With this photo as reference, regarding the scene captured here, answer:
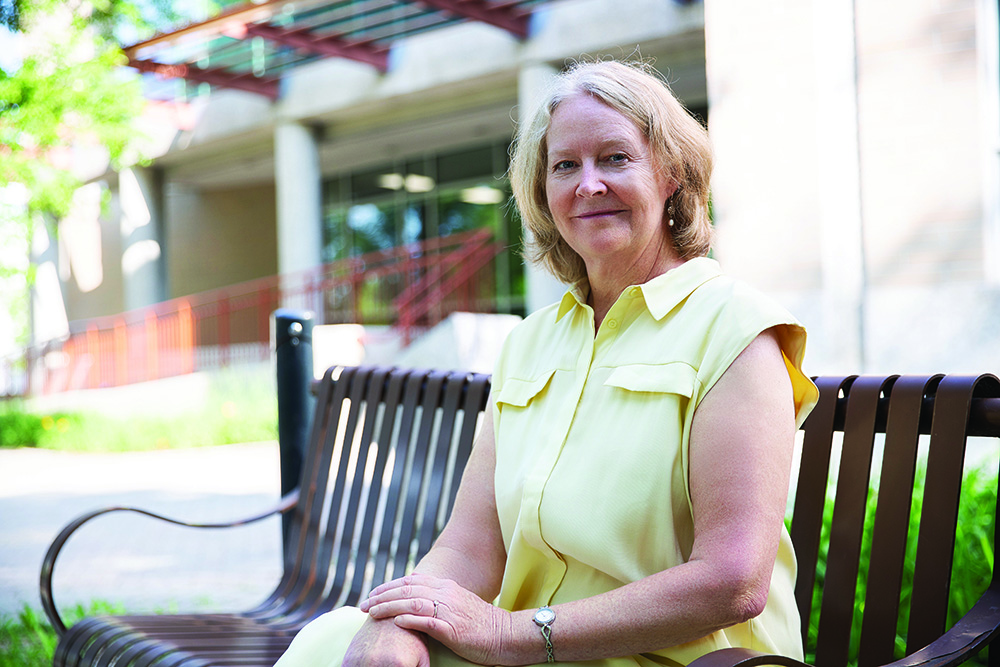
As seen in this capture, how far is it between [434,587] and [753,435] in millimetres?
684

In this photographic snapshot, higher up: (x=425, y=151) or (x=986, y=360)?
(x=425, y=151)

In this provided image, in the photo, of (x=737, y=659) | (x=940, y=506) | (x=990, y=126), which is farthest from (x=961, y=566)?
(x=990, y=126)

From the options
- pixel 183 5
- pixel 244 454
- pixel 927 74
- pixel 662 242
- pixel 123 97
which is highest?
pixel 183 5

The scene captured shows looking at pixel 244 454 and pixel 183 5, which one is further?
pixel 183 5

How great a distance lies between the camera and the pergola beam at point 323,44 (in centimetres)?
1248

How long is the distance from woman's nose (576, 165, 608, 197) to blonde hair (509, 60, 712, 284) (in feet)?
0.44

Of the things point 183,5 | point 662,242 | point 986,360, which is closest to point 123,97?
point 183,5

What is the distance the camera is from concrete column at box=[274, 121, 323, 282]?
50.8 ft

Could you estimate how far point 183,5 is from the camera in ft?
53.0

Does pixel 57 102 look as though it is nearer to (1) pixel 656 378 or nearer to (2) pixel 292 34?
(2) pixel 292 34

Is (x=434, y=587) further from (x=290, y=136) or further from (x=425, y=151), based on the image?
(x=425, y=151)

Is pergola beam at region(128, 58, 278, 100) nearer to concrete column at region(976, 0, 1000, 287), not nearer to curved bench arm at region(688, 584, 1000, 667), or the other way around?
concrete column at region(976, 0, 1000, 287)

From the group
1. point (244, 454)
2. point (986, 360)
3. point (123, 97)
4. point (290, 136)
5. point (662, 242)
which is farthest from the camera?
point (290, 136)

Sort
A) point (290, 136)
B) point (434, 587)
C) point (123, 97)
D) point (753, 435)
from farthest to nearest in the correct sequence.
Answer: point (290, 136), point (123, 97), point (434, 587), point (753, 435)
